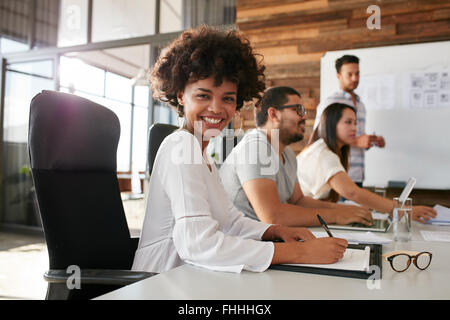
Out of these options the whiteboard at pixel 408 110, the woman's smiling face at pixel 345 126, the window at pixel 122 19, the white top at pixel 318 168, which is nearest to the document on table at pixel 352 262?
the white top at pixel 318 168

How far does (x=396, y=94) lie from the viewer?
9.93 feet

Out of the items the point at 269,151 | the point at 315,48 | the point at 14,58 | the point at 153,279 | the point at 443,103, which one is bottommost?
the point at 153,279

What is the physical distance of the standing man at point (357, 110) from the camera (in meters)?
3.11

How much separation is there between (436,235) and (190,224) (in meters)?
1.04

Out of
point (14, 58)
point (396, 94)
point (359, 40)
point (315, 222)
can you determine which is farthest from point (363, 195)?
point (14, 58)

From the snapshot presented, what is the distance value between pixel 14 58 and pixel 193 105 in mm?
4835

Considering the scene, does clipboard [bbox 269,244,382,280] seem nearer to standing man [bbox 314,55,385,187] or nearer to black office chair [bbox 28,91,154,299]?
black office chair [bbox 28,91,154,299]

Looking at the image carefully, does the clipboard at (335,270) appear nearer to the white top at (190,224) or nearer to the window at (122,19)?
the white top at (190,224)

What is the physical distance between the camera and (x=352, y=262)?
0.91 m

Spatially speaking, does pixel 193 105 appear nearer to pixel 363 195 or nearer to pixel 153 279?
pixel 153 279

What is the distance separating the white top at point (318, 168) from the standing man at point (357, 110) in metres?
0.75

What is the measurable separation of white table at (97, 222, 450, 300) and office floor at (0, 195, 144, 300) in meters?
1.21

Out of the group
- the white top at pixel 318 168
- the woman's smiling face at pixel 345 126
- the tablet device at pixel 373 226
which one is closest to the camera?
the tablet device at pixel 373 226

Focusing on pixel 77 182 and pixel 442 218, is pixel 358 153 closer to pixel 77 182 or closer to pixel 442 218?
pixel 442 218
